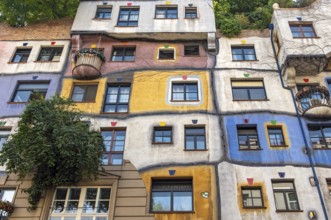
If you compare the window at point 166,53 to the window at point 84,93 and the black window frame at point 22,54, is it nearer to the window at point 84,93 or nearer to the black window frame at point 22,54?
the window at point 84,93

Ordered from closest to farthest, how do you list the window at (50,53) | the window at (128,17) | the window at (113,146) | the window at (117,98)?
1. the window at (113,146)
2. the window at (117,98)
3. the window at (50,53)
4. the window at (128,17)

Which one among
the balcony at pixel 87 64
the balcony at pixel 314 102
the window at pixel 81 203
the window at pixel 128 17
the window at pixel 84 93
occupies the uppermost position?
the window at pixel 128 17

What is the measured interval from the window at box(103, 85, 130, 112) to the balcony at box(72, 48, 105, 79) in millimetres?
1102

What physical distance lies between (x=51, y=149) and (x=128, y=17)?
9.99 m

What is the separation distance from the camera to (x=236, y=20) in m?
19.3

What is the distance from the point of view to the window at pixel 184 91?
1614 cm

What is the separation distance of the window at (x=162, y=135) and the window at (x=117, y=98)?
5.90 ft

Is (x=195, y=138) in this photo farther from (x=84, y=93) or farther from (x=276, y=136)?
(x=84, y=93)


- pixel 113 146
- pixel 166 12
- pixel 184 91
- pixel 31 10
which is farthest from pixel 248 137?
pixel 31 10

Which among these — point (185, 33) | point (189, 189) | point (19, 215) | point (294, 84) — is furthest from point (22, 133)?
point (294, 84)

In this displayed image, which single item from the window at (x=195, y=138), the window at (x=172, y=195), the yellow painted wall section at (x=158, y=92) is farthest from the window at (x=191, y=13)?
the window at (x=172, y=195)

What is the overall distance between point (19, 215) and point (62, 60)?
819 cm

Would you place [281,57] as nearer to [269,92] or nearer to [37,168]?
[269,92]

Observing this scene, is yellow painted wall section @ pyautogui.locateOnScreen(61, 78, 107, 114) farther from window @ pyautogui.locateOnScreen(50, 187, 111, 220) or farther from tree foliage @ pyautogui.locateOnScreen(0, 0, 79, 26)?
tree foliage @ pyautogui.locateOnScreen(0, 0, 79, 26)
